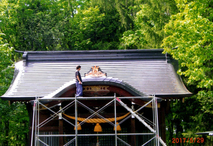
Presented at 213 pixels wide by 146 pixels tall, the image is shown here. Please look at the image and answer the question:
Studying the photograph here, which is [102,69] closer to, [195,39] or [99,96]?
[99,96]

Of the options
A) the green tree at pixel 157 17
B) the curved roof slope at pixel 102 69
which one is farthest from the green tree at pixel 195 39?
the green tree at pixel 157 17

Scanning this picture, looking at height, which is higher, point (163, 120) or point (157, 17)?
point (157, 17)

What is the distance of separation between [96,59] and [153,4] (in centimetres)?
814

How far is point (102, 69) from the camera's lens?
14.1m

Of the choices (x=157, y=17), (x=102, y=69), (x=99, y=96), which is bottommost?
(x=99, y=96)

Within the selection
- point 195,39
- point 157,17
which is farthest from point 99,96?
point 157,17

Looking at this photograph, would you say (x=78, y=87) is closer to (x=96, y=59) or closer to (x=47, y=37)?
(x=96, y=59)

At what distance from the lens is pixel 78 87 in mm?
10852

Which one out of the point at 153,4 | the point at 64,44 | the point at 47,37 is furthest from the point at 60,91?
the point at 64,44

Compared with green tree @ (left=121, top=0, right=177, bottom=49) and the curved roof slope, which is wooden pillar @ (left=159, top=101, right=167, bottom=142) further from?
green tree @ (left=121, top=0, right=177, bottom=49)

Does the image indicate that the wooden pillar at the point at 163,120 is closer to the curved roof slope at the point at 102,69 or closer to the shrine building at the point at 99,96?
the shrine building at the point at 99,96

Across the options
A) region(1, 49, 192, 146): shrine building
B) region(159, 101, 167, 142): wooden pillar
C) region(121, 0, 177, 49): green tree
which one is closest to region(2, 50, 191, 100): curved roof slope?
region(1, 49, 192, 146): shrine building

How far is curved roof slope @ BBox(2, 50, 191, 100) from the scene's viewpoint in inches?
497

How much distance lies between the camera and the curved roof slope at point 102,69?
12.6 meters
